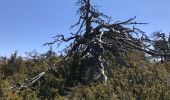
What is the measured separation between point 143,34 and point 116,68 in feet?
9.97

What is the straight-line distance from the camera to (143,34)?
2031 cm

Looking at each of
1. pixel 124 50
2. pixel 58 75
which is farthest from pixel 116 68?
pixel 58 75

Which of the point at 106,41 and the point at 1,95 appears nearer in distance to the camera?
the point at 1,95

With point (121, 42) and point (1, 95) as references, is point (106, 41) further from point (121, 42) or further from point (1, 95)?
point (1, 95)

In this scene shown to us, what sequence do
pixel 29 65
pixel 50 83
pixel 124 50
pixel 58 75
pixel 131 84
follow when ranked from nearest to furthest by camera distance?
pixel 131 84
pixel 50 83
pixel 58 75
pixel 124 50
pixel 29 65

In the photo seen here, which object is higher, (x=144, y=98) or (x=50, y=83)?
(x=50, y=83)

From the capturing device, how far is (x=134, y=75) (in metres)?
14.8

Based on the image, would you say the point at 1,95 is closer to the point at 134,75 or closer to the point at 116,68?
the point at 134,75

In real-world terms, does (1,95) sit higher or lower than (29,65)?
lower

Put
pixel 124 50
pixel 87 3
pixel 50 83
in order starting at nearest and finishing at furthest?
pixel 50 83 < pixel 124 50 < pixel 87 3

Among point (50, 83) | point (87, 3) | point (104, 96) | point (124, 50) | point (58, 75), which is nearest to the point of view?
point (104, 96)

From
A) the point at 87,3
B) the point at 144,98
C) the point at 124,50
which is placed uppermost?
the point at 87,3

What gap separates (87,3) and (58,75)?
521 cm

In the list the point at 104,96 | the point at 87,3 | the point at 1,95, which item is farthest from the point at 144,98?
the point at 87,3
